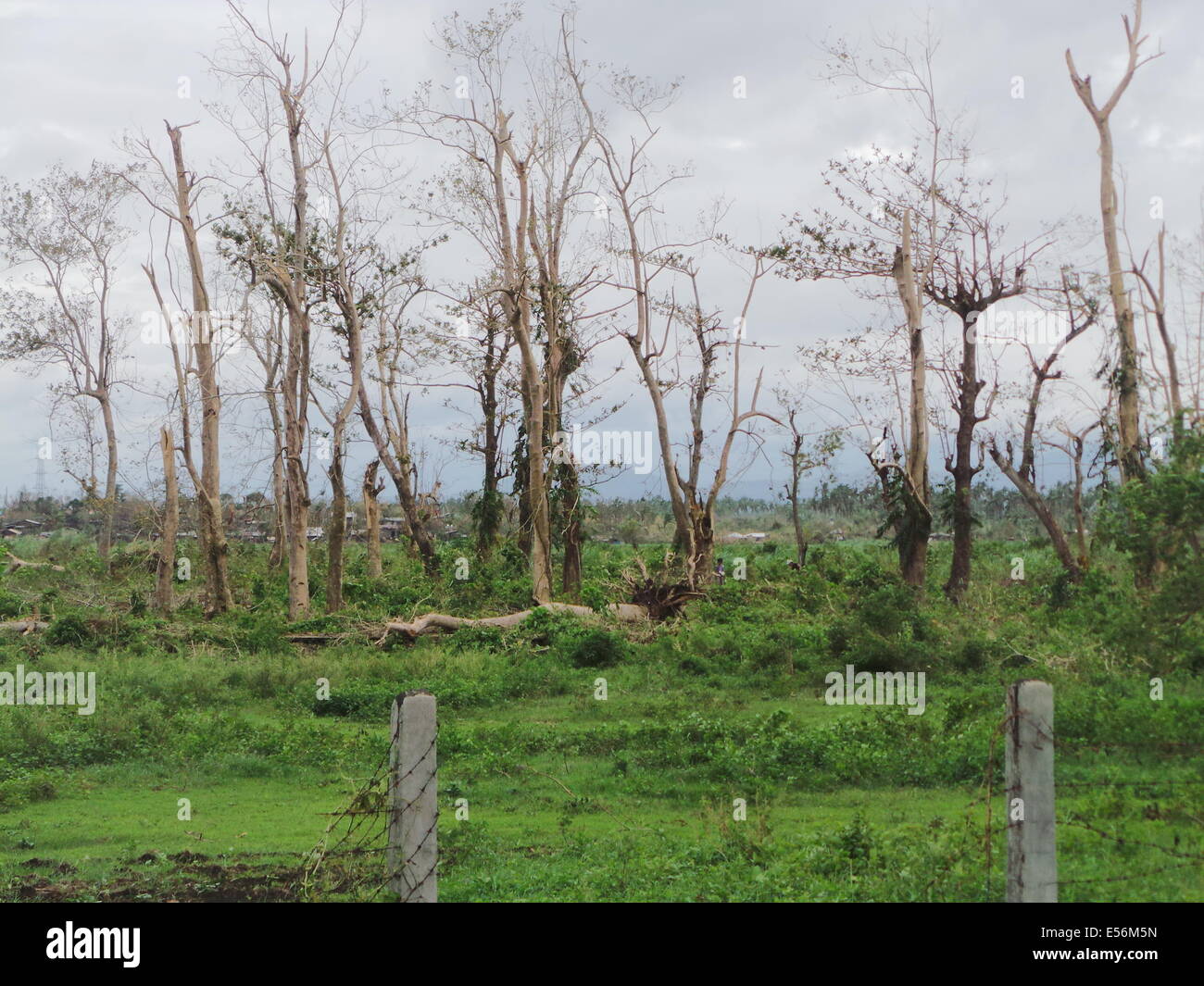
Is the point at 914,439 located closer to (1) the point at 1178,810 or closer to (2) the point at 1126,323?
(2) the point at 1126,323

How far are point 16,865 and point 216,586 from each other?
1497cm

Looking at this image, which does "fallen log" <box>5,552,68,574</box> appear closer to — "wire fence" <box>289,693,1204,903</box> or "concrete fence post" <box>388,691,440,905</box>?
"wire fence" <box>289,693,1204,903</box>

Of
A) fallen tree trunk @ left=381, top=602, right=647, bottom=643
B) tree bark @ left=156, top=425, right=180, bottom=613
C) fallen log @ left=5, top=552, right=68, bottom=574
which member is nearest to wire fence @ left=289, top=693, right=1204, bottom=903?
fallen tree trunk @ left=381, top=602, right=647, bottom=643

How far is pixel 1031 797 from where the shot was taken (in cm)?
502

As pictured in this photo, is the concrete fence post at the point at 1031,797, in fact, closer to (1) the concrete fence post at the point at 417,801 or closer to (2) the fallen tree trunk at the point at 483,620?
(1) the concrete fence post at the point at 417,801

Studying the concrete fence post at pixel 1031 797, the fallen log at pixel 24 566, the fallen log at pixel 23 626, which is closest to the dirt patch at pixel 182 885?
the concrete fence post at pixel 1031 797

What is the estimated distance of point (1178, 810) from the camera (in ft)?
21.8

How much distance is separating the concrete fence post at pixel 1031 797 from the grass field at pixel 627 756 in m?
0.40

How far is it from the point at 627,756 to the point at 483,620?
8998 mm

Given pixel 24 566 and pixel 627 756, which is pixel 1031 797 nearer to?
pixel 627 756

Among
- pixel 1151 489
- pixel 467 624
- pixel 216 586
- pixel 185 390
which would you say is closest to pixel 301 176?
pixel 185 390

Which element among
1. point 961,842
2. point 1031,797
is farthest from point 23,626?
point 1031,797

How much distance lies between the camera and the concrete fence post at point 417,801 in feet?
17.7

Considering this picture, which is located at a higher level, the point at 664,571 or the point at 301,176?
the point at 301,176
